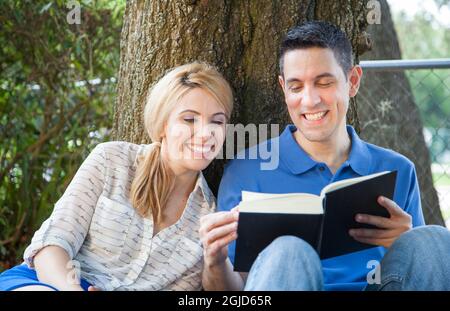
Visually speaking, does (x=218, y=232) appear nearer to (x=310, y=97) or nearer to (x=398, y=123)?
(x=310, y=97)

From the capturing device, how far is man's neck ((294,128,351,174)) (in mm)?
3301

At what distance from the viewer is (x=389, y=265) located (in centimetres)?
284

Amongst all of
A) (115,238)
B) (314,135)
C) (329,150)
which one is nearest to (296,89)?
(314,135)

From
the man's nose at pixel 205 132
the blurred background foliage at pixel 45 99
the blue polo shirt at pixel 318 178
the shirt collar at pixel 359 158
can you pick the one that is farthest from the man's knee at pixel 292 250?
the blurred background foliage at pixel 45 99

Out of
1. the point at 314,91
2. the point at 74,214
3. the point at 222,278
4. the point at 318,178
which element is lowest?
the point at 222,278

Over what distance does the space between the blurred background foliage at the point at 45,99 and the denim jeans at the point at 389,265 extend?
288 cm

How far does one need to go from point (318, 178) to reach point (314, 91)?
35 centimetres

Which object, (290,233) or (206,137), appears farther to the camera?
(206,137)

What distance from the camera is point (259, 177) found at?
3213 millimetres

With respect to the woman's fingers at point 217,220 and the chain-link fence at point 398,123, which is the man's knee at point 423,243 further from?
the chain-link fence at point 398,123
